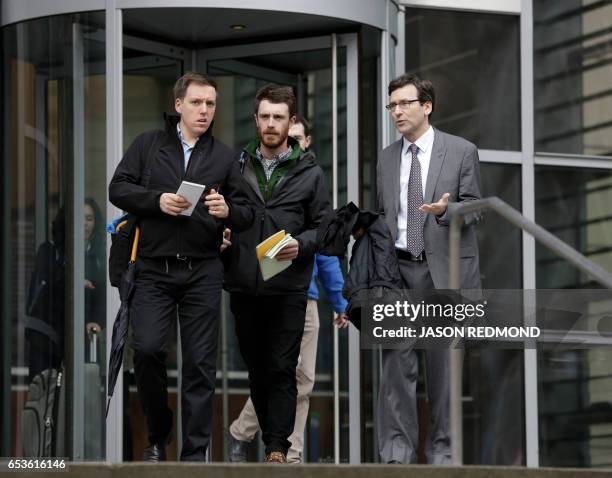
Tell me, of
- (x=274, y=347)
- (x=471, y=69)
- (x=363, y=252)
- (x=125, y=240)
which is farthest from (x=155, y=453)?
(x=471, y=69)

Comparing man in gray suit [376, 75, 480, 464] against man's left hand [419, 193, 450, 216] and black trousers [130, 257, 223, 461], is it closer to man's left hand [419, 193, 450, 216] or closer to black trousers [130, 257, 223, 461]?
man's left hand [419, 193, 450, 216]

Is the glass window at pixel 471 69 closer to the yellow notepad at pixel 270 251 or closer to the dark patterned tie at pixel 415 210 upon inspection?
the dark patterned tie at pixel 415 210

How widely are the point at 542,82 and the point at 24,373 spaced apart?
14.2 feet

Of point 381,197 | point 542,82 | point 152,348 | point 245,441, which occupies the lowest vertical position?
point 245,441

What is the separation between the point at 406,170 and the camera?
7332mm

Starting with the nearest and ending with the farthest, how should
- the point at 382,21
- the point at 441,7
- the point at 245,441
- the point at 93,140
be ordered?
the point at 245,441
the point at 93,140
the point at 382,21
the point at 441,7

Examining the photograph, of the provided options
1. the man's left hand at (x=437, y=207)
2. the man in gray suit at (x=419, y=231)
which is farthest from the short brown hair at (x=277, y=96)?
the man's left hand at (x=437, y=207)

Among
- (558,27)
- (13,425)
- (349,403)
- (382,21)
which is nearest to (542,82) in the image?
(558,27)

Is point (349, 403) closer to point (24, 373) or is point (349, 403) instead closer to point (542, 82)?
point (24, 373)

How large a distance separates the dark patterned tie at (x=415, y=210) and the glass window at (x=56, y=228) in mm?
2153

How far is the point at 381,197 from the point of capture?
7359 mm

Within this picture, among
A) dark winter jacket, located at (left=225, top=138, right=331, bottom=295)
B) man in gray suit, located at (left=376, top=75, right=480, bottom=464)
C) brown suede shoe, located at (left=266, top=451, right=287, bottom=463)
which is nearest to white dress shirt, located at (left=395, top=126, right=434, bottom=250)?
man in gray suit, located at (left=376, top=75, right=480, bottom=464)

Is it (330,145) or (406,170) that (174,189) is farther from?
(330,145)

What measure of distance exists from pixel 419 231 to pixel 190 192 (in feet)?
4.00
